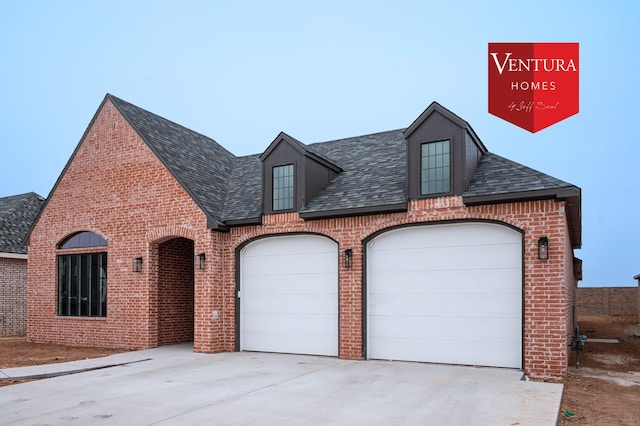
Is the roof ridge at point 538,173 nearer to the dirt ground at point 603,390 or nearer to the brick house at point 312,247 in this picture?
the brick house at point 312,247

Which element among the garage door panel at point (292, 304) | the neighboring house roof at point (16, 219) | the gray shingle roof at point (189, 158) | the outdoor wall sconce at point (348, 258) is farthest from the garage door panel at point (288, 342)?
the neighboring house roof at point (16, 219)

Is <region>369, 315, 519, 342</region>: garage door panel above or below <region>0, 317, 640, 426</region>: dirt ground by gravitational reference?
above

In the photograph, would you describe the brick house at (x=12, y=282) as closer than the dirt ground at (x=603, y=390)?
No

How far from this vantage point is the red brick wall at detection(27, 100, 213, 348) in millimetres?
15773

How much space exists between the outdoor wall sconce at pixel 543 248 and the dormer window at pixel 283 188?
20.9 ft

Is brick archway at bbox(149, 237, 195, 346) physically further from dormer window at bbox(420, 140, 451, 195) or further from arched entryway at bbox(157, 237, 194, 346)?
dormer window at bbox(420, 140, 451, 195)

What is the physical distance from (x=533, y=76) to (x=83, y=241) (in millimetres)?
15917

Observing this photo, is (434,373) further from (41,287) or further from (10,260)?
→ (10,260)

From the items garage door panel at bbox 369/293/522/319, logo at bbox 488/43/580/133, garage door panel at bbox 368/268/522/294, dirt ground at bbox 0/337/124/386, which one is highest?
logo at bbox 488/43/580/133

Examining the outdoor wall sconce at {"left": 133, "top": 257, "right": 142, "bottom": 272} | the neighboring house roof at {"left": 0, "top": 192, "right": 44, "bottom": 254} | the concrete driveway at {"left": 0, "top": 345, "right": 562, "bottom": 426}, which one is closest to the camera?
the concrete driveway at {"left": 0, "top": 345, "right": 562, "bottom": 426}

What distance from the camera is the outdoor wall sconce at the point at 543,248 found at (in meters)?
11.0

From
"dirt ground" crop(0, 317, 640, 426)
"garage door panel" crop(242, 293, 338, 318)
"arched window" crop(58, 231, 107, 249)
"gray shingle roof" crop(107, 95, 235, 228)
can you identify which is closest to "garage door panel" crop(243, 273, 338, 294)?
"garage door panel" crop(242, 293, 338, 318)

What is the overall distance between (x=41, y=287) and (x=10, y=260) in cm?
554

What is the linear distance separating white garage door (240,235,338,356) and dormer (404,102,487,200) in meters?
2.86
